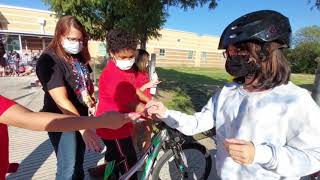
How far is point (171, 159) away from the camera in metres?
3.57

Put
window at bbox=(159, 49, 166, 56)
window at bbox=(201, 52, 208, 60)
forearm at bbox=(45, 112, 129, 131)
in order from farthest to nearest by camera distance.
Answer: window at bbox=(201, 52, 208, 60) → window at bbox=(159, 49, 166, 56) → forearm at bbox=(45, 112, 129, 131)

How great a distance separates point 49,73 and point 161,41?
1644 inches

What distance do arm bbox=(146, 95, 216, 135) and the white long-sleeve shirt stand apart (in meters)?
0.11

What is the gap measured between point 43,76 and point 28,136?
3.93m

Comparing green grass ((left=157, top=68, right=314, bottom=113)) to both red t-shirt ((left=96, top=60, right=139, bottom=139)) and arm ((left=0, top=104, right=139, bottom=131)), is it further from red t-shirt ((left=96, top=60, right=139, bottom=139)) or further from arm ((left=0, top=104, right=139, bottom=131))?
red t-shirt ((left=96, top=60, right=139, bottom=139))

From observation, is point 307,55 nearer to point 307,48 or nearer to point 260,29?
point 307,48

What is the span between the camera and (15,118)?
5.19ft

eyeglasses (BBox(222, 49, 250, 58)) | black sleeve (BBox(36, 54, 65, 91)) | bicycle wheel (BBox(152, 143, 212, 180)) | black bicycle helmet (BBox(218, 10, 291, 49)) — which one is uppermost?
black bicycle helmet (BBox(218, 10, 291, 49))

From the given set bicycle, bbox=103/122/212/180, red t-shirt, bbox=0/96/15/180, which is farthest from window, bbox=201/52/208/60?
red t-shirt, bbox=0/96/15/180

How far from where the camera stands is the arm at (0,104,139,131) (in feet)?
5.21

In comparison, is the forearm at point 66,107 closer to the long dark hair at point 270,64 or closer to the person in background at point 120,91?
the person in background at point 120,91

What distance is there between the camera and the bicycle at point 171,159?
3115mm

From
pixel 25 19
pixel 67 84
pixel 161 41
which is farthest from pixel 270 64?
pixel 161 41

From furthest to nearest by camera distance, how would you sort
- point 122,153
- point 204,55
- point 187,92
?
point 204,55 → point 187,92 → point 122,153
